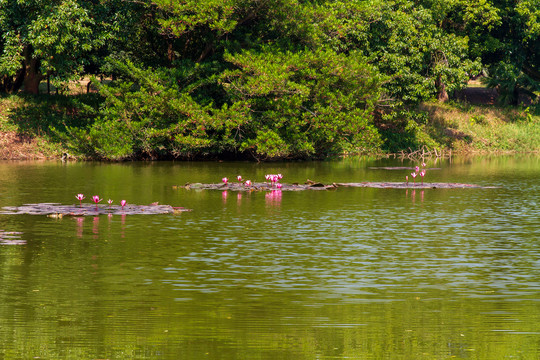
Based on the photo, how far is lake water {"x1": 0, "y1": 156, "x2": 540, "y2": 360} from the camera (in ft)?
35.7

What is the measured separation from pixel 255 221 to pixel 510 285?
32.1ft

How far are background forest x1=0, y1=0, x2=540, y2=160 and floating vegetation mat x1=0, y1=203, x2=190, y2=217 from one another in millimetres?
20330

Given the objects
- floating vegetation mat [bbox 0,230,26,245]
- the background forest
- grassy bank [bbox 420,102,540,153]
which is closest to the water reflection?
floating vegetation mat [bbox 0,230,26,245]

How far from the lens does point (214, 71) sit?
48.5 metres

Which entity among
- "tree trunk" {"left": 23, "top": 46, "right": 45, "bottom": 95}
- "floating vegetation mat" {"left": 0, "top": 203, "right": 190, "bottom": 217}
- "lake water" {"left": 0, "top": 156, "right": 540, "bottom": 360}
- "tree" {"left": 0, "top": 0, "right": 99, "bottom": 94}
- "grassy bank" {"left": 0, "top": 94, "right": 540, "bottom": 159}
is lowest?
"lake water" {"left": 0, "top": 156, "right": 540, "bottom": 360}

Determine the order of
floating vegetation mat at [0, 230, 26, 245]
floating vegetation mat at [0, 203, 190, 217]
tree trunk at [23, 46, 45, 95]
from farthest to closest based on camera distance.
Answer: tree trunk at [23, 46, 45, 95] → floating vegetation mat at [0, 203, 190, 217] → floating vegetation mat at [0, 230, 26, 245]

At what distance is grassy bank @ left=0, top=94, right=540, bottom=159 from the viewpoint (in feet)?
165

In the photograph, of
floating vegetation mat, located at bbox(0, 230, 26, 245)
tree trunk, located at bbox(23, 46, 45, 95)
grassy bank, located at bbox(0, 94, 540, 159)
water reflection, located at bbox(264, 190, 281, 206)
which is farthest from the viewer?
tree trunk, located at bbox(23, 46, 45, 95)

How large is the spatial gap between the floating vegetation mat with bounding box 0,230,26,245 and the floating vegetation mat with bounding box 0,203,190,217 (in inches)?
123

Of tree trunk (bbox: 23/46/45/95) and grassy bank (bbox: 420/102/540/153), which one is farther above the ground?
tree trunk (bbox: 23/46/45/95)

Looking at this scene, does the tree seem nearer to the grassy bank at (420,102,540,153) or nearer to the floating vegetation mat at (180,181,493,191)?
the floating vegetation mat at (180,181,493,191)

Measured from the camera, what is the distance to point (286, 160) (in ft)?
165

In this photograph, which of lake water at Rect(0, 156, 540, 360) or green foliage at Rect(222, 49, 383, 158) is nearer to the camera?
lake water at Rect(0, 156, 540, 360)

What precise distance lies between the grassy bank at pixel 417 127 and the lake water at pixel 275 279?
67.3 feet
